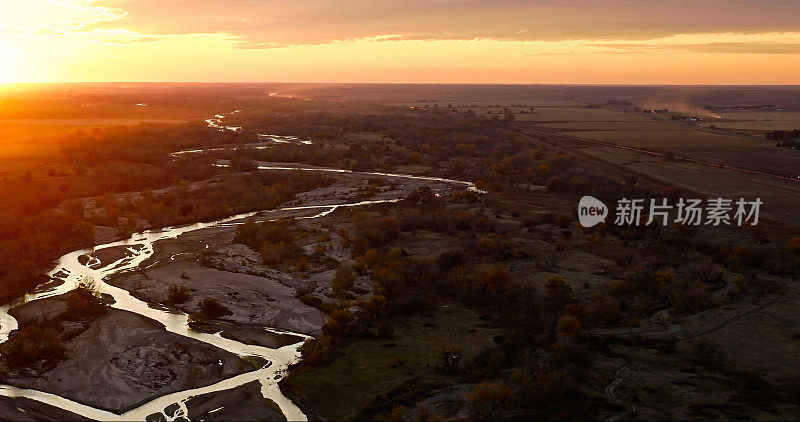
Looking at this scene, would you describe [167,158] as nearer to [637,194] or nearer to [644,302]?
[637,194]

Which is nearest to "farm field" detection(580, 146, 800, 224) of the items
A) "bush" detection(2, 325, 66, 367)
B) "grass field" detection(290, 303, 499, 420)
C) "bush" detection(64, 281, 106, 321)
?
"grass field" detection(290, 303, 499, 420)

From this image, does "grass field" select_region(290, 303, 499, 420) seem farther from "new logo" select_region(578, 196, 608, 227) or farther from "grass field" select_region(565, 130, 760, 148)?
"grass field" select_region(565, 130, 760, 148)

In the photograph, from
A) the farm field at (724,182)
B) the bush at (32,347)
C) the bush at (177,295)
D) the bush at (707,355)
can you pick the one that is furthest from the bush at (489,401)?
the farm field at (724,182)

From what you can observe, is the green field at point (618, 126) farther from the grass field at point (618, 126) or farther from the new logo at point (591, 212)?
the new logo at point (591, 212)

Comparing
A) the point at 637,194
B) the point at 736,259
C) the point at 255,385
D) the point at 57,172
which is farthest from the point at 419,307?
the point at 57,172

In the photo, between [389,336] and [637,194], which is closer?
[389,336]
